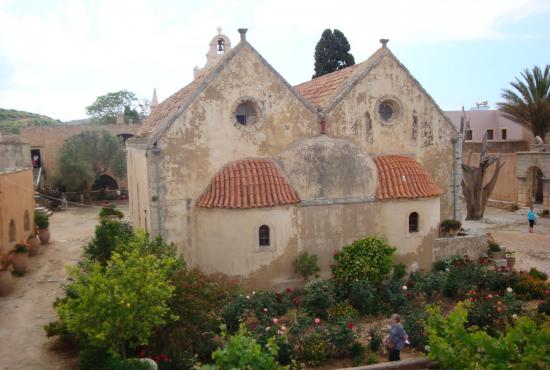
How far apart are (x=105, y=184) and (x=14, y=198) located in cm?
2364

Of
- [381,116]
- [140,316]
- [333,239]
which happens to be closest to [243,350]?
[140,316]

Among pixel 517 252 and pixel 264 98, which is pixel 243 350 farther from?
pixel 517 252

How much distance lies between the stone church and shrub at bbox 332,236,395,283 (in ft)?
3.61

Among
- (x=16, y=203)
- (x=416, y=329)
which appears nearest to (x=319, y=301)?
(x=416, y=329)

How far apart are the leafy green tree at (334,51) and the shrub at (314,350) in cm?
2503

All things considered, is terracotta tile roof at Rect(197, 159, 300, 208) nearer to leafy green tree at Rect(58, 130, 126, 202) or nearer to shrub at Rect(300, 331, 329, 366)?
shrub at Rect(300, 331, 329, 366)

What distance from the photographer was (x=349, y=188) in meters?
19.1

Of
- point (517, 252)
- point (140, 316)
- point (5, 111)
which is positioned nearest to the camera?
point (140, 316)

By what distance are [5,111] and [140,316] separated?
379ft

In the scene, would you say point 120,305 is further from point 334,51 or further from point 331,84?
point 334,51

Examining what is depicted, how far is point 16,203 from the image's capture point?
25.0 meters

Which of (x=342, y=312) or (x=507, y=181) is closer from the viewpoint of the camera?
(x=342, y=312)

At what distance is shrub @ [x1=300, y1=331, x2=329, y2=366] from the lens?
13516mm

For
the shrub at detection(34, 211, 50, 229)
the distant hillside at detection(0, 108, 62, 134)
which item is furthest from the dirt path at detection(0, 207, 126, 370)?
the distant hillside at detection(0, 108, 62, 134)
